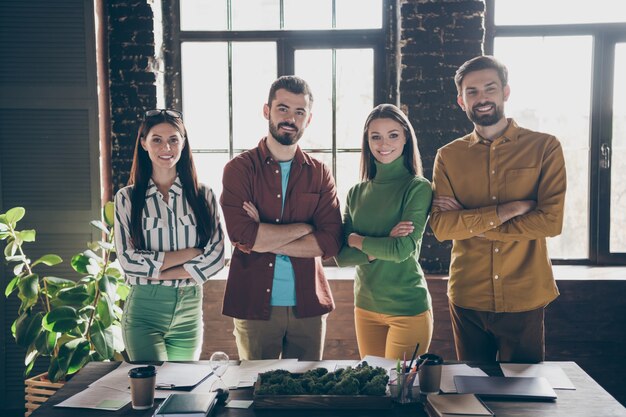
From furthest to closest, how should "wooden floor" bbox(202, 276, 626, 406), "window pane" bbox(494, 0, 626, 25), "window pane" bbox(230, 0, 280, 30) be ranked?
"window pane" bbox(230, 0, 280, 30)
"window pane" bbox(494, 0, 626, 25)
"wooden floor" bbox(202, 276, 626, 406)

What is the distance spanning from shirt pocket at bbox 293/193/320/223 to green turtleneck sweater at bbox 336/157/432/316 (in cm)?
18

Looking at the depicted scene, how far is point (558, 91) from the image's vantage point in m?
3.71

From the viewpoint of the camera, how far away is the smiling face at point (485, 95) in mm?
2375

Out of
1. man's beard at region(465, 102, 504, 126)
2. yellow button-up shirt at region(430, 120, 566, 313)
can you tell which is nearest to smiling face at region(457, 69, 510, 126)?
man's beard at region(465, 102, 504, 126)

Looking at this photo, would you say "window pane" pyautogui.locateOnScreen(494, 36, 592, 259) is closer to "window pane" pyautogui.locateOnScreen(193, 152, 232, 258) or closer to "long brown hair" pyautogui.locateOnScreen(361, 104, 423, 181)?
"long brown hair" pyautogui.locateOnScreen(361, 104, 423, 181)

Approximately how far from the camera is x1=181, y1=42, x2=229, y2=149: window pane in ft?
12.5

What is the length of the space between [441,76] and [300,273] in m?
1.72

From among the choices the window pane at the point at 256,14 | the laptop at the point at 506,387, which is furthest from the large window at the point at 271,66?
the laptop at the point at 506,387

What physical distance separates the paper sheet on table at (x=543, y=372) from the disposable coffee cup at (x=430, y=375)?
0.30 meters

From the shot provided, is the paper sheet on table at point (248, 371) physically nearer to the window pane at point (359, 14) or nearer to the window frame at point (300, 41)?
the window frame at point (300, 41)

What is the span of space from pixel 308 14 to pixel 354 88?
567 mm

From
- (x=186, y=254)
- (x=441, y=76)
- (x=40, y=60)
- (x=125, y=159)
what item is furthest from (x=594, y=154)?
(x=40, y=60)

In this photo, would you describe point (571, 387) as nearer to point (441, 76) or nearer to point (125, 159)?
point (441, 76)

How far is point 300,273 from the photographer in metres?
2.44
